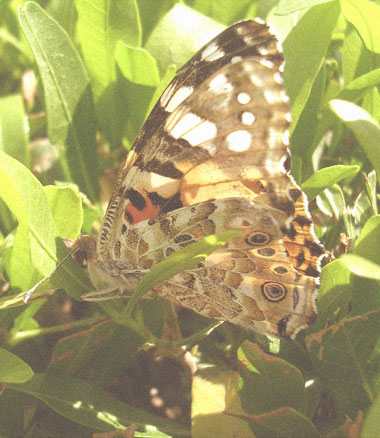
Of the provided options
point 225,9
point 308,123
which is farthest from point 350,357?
point 225,9

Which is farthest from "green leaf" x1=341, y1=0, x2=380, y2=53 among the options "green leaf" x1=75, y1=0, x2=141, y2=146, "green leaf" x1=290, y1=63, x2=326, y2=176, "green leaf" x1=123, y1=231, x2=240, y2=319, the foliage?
"green leaf" x1=123, y1=231, x2=240, y2=319

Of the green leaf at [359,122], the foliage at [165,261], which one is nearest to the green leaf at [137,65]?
the foliage at [165,261]

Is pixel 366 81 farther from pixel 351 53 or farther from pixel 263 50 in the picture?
pixel 263 50

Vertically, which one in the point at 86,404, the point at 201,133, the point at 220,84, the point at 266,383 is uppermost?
the point at 220,84

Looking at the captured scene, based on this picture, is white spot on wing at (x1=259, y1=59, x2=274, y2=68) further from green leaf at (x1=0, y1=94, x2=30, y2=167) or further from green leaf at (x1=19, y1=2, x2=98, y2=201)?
green leaf at (x1=0, y1=94, x2=30, y2=167)

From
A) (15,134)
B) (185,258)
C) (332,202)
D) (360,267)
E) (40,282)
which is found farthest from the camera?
(15,134)

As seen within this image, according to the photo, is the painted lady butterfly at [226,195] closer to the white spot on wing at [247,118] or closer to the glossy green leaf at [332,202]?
the white spot on wing at [247,118]
